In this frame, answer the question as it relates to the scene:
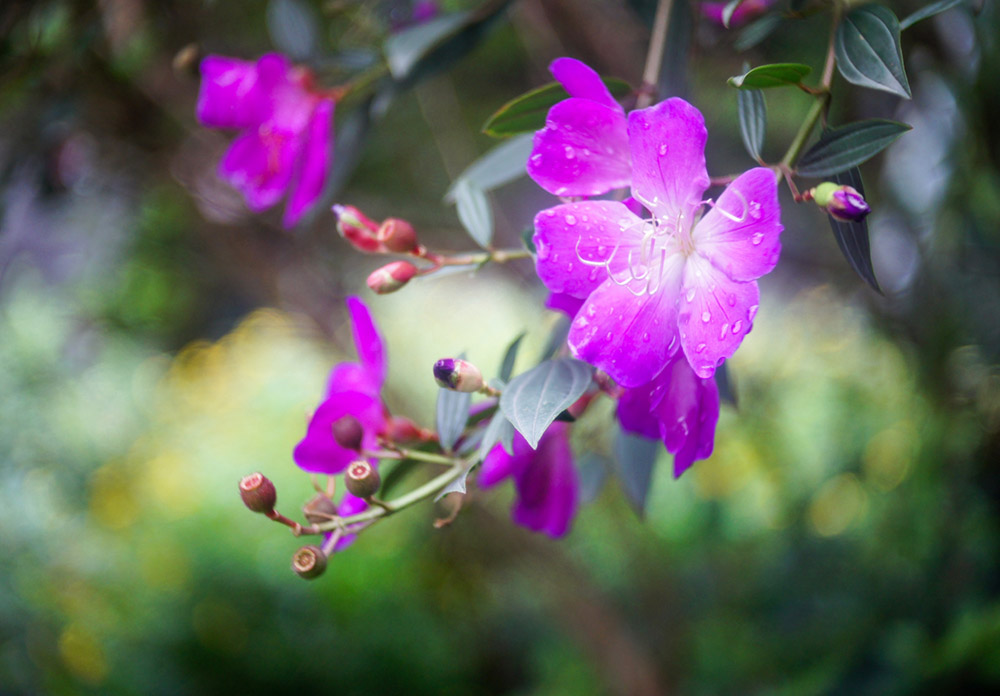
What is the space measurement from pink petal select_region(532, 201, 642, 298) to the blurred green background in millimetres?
136

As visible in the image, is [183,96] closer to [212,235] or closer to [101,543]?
[212,235]

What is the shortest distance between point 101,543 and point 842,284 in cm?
196

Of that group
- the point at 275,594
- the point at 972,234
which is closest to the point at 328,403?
the point at 972,234

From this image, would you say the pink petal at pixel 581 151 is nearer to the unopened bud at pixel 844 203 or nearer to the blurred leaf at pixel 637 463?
the unopened bud at pixel 844 203

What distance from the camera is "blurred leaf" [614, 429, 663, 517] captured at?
56cm

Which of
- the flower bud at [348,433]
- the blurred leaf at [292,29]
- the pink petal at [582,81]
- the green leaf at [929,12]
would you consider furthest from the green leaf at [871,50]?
the blurred leaf at [292,29]

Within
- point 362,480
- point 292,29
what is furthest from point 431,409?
point 362,480

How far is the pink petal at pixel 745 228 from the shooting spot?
33cm

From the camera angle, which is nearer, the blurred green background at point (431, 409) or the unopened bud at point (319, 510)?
the unopened bud at point (319, 510)

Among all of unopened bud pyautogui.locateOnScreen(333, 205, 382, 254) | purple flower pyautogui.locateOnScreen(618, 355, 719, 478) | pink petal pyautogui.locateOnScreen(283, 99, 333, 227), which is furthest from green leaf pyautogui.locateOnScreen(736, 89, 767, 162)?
pink petal pyautogui.locateOnScreen(283, 99, 333, 227)

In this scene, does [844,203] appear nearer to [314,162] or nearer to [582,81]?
[582,81]

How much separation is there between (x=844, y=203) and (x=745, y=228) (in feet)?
0.14

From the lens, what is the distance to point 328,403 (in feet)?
1.53

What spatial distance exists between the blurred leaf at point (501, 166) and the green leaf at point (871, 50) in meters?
0.22
